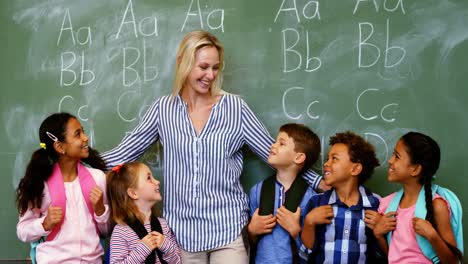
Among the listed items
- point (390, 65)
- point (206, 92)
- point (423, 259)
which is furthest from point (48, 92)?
point (423, 259)

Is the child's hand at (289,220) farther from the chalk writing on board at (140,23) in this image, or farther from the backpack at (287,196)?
the chalk writing on board at (140,23)

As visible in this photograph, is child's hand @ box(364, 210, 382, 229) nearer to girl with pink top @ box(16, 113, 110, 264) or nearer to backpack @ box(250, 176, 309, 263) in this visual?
backpack @ box(250, 176, 309, 263)

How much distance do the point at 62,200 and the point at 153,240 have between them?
1.44 feet

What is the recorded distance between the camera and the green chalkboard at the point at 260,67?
3047mm

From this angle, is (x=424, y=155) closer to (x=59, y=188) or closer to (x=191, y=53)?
(x=191, y=53)

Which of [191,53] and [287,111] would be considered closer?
[191,53]

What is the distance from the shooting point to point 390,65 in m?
3.07

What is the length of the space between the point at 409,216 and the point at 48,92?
1.85 meters

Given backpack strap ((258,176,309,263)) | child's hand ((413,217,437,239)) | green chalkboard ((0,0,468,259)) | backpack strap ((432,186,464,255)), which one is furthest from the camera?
green chalkboard ((0,0,468,259))

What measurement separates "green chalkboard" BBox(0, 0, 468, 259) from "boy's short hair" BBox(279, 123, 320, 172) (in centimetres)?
17

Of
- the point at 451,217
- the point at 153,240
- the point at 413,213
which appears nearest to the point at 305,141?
the point at 413,213

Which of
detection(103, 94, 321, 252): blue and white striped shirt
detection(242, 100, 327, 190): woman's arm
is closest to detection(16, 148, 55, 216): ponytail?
detection(103, 94, 321, 252): blue and white striped shirt

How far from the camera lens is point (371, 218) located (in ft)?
8.98

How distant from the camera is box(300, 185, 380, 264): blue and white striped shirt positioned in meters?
2.74
